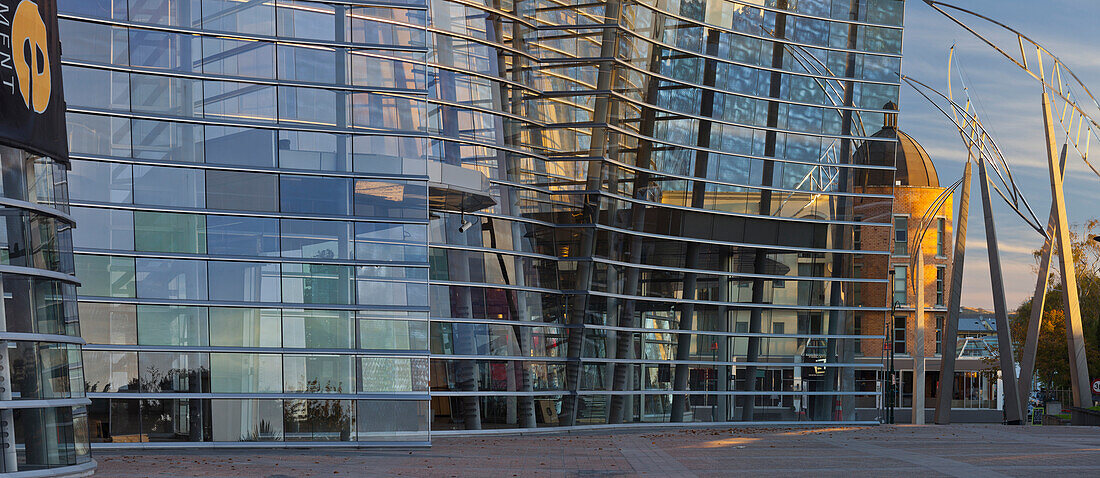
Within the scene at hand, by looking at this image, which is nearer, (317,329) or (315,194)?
(317,329)

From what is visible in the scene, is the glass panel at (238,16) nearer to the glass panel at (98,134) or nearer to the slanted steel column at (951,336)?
the glass panel at (98,134)

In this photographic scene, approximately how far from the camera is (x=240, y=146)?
25609 mm

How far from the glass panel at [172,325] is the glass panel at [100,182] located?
2461 mm

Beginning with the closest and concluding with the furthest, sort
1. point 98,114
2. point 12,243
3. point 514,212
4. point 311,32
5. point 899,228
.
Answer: point 12,243, point 98,114, point 311,32, point 514,212, point 899,228

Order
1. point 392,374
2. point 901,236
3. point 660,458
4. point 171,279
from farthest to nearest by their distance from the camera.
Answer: point 901,236 < point 392,374 < point 171,279 < point 660,458

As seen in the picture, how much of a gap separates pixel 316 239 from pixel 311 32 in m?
4.88

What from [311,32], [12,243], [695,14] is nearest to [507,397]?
[311,32]

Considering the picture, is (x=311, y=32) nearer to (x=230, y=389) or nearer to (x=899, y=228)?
(x=230, y=389)

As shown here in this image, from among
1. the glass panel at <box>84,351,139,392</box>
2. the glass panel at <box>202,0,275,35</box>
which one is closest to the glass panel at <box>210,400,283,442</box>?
the glass panel at <box>84,351,139,392</box>

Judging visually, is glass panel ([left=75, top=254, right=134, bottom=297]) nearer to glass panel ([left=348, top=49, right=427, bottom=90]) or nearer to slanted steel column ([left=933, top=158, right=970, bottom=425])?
glass panel ([left=348, top=49, right=427, bottom=90])

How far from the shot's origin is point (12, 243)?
17.5 m

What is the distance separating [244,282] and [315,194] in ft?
8.27

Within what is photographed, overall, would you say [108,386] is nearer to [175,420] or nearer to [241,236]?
[175,420]

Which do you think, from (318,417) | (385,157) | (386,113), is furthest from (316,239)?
(318,417)
